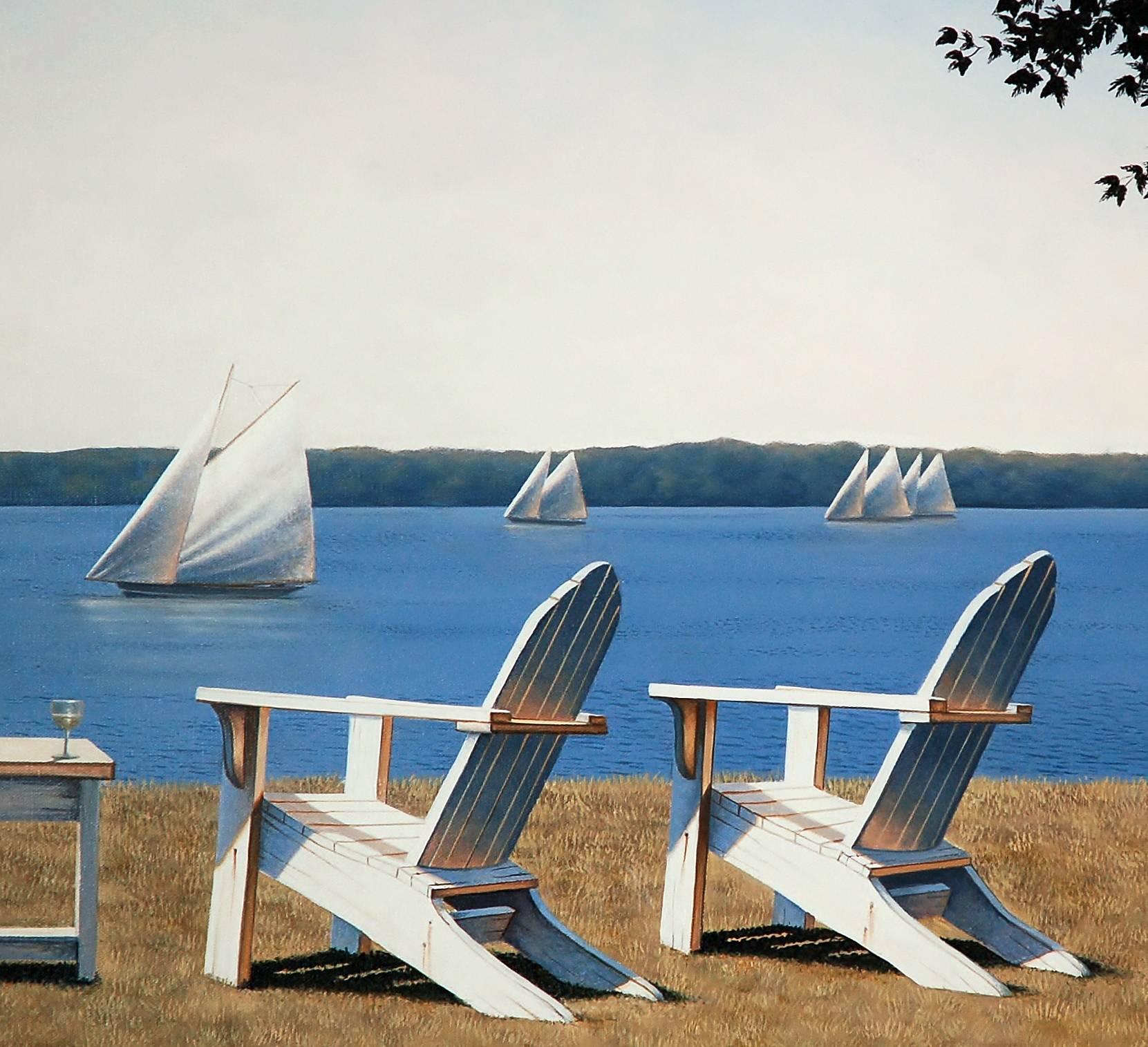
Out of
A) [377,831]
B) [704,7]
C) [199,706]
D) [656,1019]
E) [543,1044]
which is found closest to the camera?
[543,1044]

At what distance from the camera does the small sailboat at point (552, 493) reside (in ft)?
30.9

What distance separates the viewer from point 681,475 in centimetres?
1040

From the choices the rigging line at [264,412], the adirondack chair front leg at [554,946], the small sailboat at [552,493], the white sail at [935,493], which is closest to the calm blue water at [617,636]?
the white sail at [935,493]

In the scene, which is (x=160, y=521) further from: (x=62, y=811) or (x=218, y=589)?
(x=62, y=811)

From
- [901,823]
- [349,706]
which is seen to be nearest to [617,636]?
[901,823]

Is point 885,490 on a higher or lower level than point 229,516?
higher

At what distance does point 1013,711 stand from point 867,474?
7619 millimetres

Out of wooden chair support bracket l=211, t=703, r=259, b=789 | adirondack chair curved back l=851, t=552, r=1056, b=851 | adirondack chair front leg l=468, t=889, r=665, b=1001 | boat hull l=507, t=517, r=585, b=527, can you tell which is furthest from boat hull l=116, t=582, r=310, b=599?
adirondack chair curved back l=851, t=552, r=1056, b=851

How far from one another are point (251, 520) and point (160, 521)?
8.03ft

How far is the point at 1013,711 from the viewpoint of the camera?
9.83 ft

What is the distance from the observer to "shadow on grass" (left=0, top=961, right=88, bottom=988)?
2.83m

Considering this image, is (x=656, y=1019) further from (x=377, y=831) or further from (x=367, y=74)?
(x=367, y=74)

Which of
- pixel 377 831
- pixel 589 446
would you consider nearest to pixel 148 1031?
pixel 377 831

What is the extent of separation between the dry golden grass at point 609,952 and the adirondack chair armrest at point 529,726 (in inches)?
18.8
